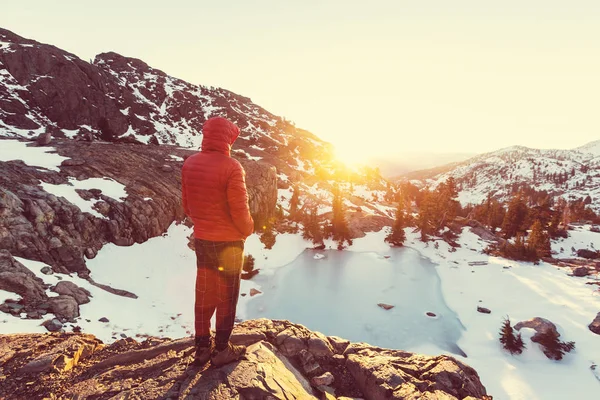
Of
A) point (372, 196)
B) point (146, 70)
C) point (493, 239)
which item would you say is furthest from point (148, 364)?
point (146, 70)

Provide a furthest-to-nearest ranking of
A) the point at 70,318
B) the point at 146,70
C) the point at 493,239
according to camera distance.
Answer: the point at 146,70 < the point at 493,239 < the point at 70,318

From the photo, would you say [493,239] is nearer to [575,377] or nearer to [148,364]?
[575,377]

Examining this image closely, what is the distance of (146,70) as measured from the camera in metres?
103

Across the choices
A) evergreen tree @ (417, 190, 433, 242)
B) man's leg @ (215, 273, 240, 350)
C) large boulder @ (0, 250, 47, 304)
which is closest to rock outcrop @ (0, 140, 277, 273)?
large boulder @ (0, 250, 47, 304)

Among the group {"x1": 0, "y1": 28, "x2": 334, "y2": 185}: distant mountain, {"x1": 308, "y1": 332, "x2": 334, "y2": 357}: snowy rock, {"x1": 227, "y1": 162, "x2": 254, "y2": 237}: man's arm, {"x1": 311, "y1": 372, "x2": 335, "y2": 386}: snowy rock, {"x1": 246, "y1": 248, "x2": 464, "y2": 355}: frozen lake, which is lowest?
{"x1": 246, "y1": 248, "x2": 464, "y2": 355}: frozen lake

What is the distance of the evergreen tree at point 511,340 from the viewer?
1548cm

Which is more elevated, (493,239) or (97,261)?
(97,261)

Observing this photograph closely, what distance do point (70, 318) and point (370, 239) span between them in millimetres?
30671

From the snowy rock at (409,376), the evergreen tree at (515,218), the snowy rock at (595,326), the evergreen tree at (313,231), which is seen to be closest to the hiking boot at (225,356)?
the snowy rock at (409,376)

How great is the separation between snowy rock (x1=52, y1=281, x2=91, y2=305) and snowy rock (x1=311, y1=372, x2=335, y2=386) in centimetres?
1246

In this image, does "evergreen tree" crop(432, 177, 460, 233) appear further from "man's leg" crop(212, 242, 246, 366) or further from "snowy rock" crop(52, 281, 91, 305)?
"man's leg" crop(212, 242, 246, 366)

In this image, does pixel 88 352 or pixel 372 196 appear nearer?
pixel 88 352

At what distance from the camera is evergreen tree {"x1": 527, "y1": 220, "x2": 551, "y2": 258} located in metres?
32.9

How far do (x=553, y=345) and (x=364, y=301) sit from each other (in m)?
10.5
